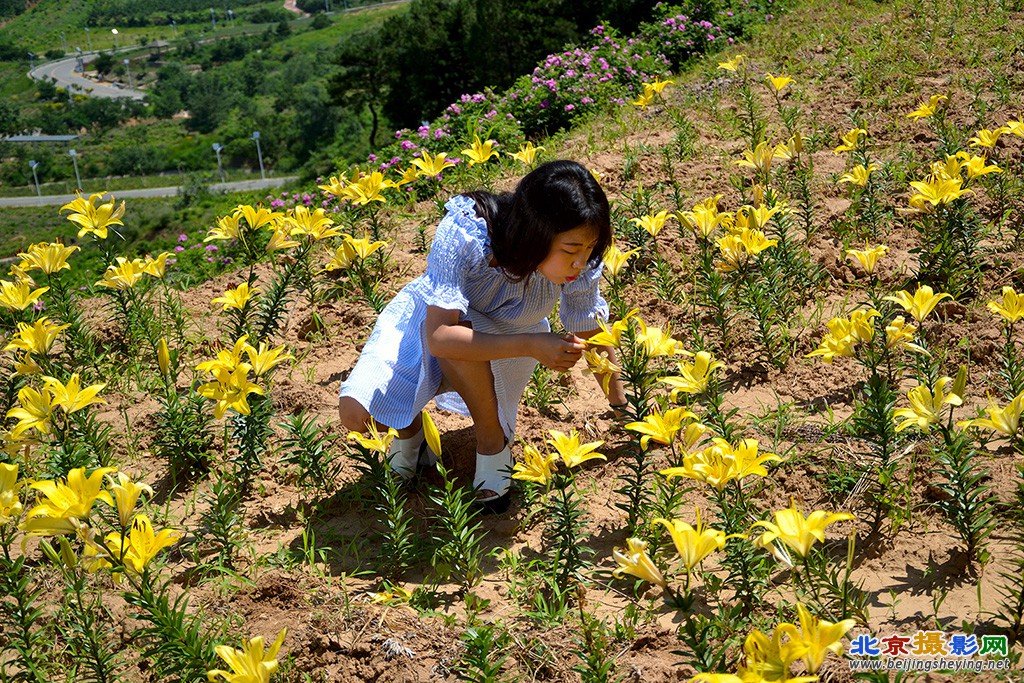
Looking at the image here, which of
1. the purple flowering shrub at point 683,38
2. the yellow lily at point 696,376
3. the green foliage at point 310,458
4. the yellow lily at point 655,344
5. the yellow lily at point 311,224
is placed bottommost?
the green foliage at point 310,458

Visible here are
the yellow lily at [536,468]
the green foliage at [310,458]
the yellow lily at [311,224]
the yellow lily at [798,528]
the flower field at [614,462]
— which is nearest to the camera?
the yellow lily at [798,528]

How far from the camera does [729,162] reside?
476 cm

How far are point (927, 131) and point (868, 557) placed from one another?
10.8 feet

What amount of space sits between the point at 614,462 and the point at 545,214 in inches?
38.4

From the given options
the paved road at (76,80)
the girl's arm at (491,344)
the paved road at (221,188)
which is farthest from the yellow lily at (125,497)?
the paved road at (76,80)

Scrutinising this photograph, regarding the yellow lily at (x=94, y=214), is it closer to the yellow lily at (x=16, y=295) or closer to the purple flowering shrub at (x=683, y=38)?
the yellow lily at (x=16, y=295)

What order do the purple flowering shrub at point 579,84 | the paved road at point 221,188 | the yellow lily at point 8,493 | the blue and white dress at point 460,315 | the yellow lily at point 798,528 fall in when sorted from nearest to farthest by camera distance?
the yellow lily at point 798,528 → the yellow lily at point 8,493 → the blue and white dress at point 460,315 → the purple flowering shrub at point 579,84 → the paved road at point 221,188

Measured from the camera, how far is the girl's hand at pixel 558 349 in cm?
236

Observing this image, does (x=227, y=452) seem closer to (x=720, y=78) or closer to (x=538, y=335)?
(x=538, y=335)

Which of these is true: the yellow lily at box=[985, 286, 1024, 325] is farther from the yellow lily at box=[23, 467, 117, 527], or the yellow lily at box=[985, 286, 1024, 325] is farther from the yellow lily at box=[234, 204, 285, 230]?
the yellow lily at box=[234, 204, 285, 230]

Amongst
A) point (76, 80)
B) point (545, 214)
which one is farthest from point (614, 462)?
point (76, 80)

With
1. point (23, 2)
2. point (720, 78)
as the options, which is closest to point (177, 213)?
point (720, 78)

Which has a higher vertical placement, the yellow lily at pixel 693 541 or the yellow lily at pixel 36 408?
the yellow lily at pixel 36 408

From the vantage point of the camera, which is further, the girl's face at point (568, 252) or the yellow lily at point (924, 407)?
the girl's face at point (568, 252)
